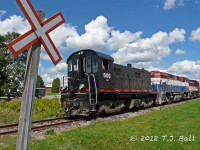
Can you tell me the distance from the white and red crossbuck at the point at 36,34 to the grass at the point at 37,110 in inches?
623

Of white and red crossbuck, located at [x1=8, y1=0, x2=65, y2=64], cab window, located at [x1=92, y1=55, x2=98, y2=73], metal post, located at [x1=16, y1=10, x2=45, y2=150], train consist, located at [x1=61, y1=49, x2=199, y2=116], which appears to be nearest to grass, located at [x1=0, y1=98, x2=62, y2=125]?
train consist, located at [x1=61, y1=49, x2=199, y2=116]

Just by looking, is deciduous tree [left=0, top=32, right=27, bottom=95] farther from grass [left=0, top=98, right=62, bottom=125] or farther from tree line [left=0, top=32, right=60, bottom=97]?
grass [left=0, top=98, right=62, bottom=125]

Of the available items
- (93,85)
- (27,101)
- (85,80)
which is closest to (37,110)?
(85,80)

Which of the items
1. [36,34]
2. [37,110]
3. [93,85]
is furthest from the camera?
[37,110]

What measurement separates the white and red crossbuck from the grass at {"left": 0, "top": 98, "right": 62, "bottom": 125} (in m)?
15.8

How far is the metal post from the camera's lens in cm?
375

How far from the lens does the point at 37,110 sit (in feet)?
77.6

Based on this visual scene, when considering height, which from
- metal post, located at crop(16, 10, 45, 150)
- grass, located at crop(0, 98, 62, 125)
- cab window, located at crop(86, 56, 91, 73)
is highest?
cab window, located at crop(86, 56, 91, 73)

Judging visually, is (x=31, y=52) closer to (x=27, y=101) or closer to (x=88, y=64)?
(x=27, y=101)

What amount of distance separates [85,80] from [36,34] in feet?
48.7

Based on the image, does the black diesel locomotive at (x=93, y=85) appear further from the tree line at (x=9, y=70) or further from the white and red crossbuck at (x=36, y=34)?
the tree line at (x=9, y=70)

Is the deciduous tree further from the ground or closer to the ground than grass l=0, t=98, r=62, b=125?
further from the ground

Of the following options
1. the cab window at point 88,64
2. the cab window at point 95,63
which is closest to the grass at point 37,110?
the cab window at point 88,64

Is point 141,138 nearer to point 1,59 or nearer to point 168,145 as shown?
point 168,145
